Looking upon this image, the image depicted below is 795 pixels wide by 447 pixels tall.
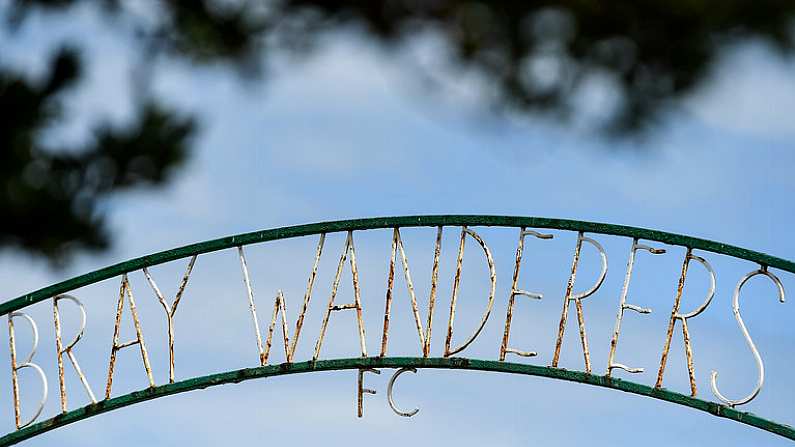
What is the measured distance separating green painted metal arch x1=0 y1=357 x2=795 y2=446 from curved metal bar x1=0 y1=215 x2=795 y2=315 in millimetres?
462

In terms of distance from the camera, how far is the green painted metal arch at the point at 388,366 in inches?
161

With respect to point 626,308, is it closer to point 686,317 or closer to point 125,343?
point 686,317

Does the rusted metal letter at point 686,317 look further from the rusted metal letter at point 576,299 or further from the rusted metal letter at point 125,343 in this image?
the rusted metal letter at point 125,343

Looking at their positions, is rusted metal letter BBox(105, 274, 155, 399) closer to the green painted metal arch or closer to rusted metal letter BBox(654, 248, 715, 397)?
the green painted metal arch

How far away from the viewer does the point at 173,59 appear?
5.10 meters

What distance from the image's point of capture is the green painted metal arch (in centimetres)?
408

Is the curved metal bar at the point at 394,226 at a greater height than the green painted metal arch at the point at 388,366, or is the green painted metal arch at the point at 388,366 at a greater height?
the curved metal bar at the point at 394,226

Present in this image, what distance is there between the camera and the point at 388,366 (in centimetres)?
423

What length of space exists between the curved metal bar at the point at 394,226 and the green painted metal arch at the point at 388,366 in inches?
18.2

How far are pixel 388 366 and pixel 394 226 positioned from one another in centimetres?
51

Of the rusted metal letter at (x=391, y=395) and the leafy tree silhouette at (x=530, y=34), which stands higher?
the leafy tree silhouette at (x=530, y=34)

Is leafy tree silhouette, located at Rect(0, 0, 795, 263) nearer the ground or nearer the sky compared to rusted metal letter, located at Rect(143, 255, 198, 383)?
nearer the sky

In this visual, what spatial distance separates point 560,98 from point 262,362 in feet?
4.77

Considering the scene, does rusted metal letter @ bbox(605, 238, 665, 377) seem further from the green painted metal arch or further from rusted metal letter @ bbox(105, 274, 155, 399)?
rusted metal letter @ bbox(105, 274, 155, 399)
